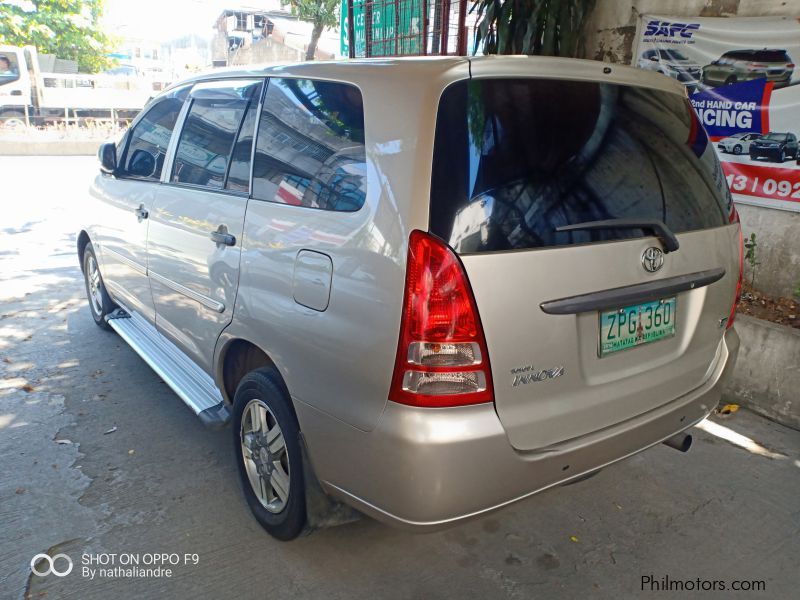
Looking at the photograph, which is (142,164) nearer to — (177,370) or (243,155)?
(177,370)

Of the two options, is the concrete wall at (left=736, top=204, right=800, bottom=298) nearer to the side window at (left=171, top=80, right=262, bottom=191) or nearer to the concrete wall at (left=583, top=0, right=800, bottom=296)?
the concrete wall at (left=583, top=0, right=800, bottom=296)

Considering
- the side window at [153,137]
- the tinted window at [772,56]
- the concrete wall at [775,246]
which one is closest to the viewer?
the side window at [153,137]

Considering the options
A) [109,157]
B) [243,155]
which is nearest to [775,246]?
[243,155]

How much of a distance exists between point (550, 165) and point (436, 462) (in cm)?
97

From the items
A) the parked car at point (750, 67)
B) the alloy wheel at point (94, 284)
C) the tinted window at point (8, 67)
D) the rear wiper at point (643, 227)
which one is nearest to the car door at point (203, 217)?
the rear wiper at point (643, 227)

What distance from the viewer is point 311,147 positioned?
2314 mm

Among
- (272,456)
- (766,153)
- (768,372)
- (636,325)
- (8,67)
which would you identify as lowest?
(768,372)

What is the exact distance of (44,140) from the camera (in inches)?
747

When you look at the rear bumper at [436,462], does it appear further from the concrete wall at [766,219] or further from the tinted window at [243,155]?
the concrete wall at [766,219]

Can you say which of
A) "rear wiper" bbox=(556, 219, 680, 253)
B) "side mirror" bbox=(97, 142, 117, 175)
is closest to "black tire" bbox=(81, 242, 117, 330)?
"side mirror" bbox=(97, 142, 117, 175)

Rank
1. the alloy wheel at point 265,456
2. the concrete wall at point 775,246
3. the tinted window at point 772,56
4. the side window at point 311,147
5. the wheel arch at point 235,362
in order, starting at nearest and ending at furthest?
the side window at point 311,147, the alloy wheel at point 265,456, the wheel arch at point 235,362, the tinted window at point 772,56, the concrete wall at point 775,246

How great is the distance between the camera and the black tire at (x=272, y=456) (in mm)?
2381

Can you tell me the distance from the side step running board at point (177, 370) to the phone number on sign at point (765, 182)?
155 inches

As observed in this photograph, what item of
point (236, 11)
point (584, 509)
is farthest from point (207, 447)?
point (236, 11)
